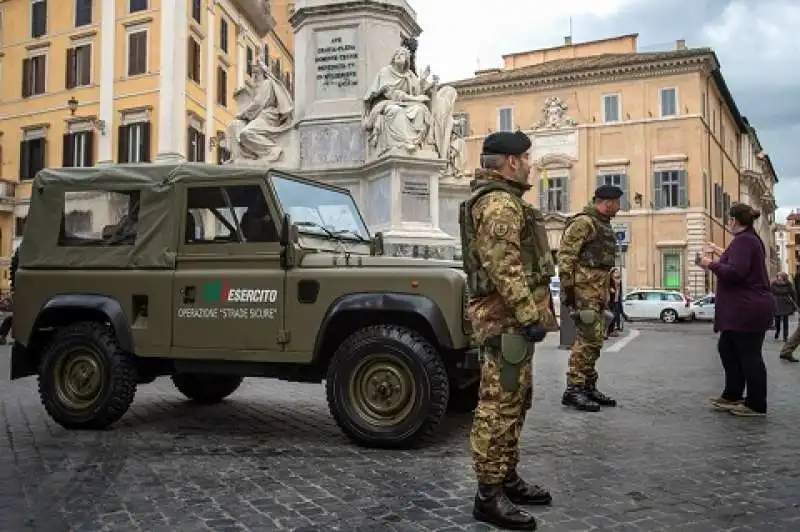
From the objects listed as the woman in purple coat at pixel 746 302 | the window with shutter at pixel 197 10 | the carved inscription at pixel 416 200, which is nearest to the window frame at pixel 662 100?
the window with shutter at pixel 197 10

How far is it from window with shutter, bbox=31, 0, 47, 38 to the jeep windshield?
37.2 m

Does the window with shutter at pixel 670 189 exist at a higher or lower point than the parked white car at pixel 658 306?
higher

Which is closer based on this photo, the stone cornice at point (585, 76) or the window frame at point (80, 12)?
the window frame at point (80, 12)

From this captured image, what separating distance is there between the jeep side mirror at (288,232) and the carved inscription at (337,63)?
803cm

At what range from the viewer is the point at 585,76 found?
155 feet

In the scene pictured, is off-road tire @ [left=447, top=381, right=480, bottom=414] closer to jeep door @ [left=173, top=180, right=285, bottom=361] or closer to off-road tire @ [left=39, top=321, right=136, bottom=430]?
jeep door @ [left=173, top=180, right=285, bottom=361]

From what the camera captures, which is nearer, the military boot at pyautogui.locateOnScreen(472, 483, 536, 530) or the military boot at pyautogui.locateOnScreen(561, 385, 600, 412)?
the military boot at pyautogui.locateOnScreen(472, 483, 536, 530)

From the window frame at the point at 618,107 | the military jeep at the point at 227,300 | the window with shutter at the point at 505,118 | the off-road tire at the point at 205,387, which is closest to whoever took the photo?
the military jeep at the point at 227,300

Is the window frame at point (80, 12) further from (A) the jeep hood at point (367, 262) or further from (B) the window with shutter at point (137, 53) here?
(A) the jeep hood at point (367, 262)

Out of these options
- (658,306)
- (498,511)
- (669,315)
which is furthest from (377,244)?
(658,306)

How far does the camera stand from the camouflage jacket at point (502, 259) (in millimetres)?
3770

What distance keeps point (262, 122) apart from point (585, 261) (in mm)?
7692

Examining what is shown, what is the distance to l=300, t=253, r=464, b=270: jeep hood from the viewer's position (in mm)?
5408

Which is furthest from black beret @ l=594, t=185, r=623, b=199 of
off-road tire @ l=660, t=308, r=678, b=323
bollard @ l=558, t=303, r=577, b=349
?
off-road tire @ l=660, t=308, r=678, b=323
